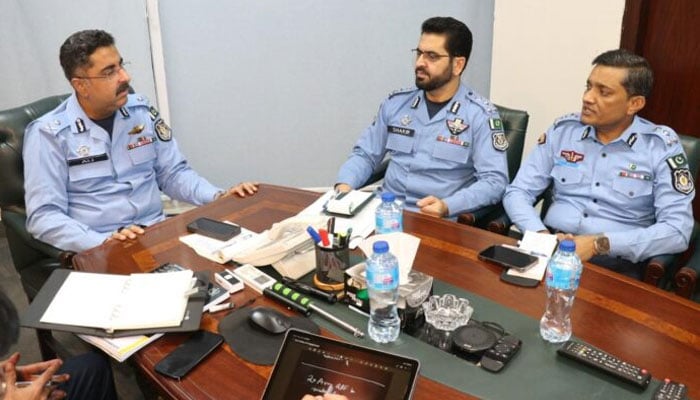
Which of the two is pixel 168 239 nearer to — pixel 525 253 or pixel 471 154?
pixel 525 253

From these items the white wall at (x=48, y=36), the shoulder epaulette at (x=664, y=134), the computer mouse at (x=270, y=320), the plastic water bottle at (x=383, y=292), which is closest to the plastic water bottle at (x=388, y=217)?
the plastic water bottle at (x=383, y=292)

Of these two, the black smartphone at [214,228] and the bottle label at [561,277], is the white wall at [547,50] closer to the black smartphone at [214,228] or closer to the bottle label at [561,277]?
the bottle label at [561,277]

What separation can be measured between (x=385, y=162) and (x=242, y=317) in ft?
5.04

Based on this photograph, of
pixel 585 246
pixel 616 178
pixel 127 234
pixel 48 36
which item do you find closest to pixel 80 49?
pixel 127 234

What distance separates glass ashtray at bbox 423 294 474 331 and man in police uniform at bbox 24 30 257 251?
39.5 inches

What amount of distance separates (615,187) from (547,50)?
4.03 ft

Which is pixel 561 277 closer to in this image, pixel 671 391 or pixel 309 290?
pixel 671 391

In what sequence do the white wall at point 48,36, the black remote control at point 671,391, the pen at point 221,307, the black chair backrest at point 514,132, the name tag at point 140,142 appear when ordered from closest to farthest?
1. the black remote control at point 671,391
2. the pen at point 221,307
3. the name tag at point 140,142
4. the black chair backrest at point 514,132
5. the white wall at point 48,36

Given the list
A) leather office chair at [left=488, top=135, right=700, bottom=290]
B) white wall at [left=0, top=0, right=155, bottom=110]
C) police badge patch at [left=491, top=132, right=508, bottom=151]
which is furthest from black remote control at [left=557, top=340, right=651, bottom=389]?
white wall at [left=0, top=0, right=155, bottom=110]

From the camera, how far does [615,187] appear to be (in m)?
2.10

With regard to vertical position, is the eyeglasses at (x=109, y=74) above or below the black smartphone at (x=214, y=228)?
above

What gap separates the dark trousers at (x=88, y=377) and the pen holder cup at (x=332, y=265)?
2.13ft

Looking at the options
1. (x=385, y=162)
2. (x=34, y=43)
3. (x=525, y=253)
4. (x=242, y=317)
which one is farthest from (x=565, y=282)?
(x=34, y=43)

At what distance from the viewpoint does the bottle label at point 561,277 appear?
1274 mm
